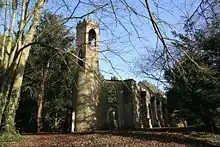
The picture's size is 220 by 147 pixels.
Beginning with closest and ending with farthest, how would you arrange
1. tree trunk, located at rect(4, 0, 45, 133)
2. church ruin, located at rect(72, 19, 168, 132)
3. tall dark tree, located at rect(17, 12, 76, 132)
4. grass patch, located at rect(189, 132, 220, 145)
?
tree trunk, located at rect(4, 0, 45, 133) < grass patch, located at rect(189, 132, 220, 145) < church ruin, located at rect(72, 19, 168, 132) < tall dark tree, located at rect(17, 12, 76, 132)

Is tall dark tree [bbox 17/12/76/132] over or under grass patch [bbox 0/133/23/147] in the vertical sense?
over

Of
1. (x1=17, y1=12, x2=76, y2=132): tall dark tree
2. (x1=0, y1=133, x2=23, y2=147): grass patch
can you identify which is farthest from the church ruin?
(x1=0, y1=133, x2=23, y2=147): grass patch

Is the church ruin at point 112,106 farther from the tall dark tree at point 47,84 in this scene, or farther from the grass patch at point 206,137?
the grass patch at point 206,137

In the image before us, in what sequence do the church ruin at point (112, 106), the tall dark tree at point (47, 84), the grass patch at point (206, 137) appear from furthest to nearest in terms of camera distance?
the tall dark tree at point (47, 84) < the church ruin at point (112, 106) < the grass patch at point (206, 137)

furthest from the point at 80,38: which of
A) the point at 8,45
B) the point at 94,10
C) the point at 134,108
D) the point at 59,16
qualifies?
the point at 134,108

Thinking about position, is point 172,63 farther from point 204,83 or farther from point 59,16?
point 204,83

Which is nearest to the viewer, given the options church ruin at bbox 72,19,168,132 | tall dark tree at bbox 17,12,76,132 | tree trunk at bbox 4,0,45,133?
tree trunk at bbox 4,0,45,133

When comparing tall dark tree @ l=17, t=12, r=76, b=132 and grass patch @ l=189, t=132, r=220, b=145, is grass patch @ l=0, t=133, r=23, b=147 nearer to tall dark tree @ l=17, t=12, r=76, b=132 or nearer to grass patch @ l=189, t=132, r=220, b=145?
tall dark tree @ l=17, t=12, r=76, b=132

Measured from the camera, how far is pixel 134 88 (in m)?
33.2

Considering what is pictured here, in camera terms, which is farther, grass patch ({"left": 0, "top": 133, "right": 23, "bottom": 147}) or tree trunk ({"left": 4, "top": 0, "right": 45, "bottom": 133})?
tree trunk ({"left": 4, "top": 0, "right": 45, "bottom": 133})

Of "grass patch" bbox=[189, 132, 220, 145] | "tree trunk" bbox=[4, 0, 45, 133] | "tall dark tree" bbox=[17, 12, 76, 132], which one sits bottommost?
"grass patch" bbox=[189, 132, 220, 145]

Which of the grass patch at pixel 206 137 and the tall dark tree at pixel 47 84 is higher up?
the tall dark tree at pixel 47 84

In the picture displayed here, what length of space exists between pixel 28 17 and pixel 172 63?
8.28 meters

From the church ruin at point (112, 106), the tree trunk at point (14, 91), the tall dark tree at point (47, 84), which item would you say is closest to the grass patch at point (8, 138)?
the tree trunk at point (14, 91)
